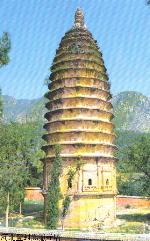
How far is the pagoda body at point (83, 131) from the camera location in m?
30.7

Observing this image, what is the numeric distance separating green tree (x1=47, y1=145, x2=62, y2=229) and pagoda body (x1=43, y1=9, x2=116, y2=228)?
0.93 metres

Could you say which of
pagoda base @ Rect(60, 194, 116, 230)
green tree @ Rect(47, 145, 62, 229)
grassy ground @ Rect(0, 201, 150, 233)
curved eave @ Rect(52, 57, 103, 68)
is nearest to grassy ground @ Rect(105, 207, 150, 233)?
grassy ground @ Rect(0, 201, 150, 233)

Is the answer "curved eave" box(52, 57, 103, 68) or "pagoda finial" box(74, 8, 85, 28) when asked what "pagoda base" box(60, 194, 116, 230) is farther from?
"pagoda finial" box(74, 8, 85, 28)

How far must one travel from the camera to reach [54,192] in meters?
29.8

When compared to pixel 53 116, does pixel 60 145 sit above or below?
below

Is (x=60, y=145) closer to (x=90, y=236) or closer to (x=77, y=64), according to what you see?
(x=77, y=64)

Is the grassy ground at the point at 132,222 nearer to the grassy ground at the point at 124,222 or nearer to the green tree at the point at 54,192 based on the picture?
the grassy ground at the point at 124,222

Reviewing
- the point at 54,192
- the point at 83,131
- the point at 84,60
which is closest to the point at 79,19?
the point at 84,60

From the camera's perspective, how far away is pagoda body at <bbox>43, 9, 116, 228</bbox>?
101 feet

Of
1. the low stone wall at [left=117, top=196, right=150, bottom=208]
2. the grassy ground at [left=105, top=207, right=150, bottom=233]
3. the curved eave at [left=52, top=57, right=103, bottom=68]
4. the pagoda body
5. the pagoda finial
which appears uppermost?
the pagoda finial

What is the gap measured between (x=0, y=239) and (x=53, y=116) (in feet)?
52.9

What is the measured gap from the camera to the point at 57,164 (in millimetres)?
30203

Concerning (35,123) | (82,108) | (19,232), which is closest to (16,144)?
(82,108)

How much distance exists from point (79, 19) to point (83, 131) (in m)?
10.6
